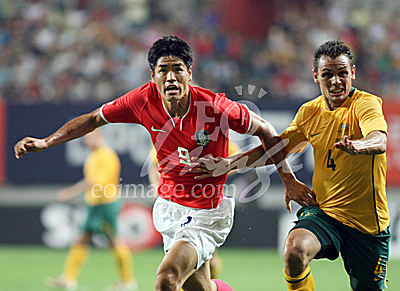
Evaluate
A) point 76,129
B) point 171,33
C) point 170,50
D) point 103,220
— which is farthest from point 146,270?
point 171,33

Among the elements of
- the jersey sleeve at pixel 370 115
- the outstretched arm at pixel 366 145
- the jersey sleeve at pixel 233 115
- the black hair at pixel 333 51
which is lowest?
the outstretched arm at pixel 366 145

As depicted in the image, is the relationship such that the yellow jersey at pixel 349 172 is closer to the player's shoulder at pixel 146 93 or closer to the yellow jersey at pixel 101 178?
the player's shoulder at pixel 146 93

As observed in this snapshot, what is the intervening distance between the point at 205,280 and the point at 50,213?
6.83 metres

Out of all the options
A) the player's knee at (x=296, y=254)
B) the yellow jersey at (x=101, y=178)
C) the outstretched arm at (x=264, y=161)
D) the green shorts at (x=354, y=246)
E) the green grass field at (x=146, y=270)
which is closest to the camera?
the player's knee at (x=296, y=254)

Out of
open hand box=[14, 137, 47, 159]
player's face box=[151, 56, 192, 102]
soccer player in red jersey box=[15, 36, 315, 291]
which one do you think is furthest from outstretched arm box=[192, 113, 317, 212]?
open hand box=[14, 137, 47, 159]

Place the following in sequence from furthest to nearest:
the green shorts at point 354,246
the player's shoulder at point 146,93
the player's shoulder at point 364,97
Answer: the player's shoulder at point 146,93 → the green shorts at point 354,246 → the player's shoulder at point 364,97

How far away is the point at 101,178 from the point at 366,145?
5500 mm

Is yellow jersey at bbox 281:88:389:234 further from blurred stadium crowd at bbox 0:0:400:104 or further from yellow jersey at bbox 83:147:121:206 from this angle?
blurred stadium crowd at bbox 0:0:400:104

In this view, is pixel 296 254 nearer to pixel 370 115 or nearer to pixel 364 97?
pixel 370 115

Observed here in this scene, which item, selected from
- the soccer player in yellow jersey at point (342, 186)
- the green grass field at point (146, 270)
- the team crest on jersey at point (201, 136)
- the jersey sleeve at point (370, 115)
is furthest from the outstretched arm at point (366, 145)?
the green grass field at point (146, 270)

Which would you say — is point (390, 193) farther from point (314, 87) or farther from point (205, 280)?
point (205, 280)

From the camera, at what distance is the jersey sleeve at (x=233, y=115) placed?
4.51m

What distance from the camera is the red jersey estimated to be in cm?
453

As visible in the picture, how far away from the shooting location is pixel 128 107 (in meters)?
4.73
